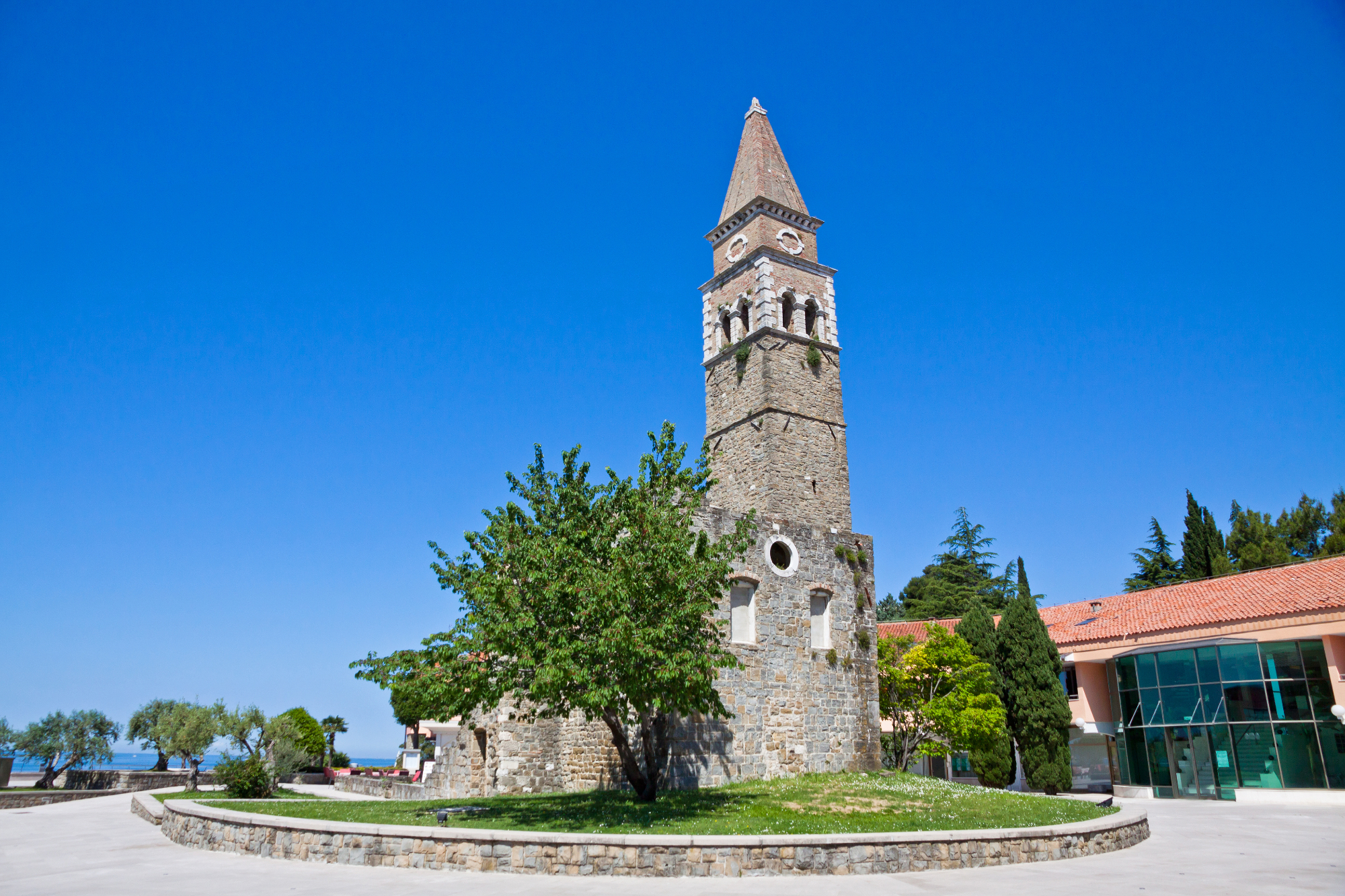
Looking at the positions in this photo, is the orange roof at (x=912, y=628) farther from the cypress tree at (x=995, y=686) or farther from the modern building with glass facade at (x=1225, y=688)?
the modern building with glass facade at (x=1225, y=688)

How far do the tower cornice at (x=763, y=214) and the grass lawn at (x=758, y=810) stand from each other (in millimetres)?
23219

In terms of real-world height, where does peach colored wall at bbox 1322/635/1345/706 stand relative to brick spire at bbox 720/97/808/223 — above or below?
below

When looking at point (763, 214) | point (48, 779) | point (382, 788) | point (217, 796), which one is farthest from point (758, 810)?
point (48, 779)

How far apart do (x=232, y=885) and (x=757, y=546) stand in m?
13.5

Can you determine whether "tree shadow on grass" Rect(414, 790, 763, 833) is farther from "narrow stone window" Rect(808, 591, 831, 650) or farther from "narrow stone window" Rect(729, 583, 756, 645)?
"narrow stone window" Rect(808, 591, 831, 650)

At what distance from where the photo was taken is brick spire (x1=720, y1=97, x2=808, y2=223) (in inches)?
1394

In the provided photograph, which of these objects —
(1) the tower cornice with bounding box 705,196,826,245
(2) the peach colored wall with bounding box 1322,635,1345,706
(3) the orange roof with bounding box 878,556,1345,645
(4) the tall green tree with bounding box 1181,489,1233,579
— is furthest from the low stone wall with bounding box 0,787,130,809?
(4) the tall green tree with bounding box 1181,489,1233,579

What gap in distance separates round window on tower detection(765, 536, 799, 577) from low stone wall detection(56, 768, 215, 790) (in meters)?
24.4

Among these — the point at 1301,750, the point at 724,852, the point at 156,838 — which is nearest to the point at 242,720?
the point at 156,838

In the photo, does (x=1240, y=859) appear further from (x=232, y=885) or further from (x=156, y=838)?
(x=156, y=838)

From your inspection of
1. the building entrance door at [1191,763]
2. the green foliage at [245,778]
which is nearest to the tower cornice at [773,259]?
the building entrance door at [1191,763]

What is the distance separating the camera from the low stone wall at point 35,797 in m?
24.7

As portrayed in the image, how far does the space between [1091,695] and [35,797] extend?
121 ft

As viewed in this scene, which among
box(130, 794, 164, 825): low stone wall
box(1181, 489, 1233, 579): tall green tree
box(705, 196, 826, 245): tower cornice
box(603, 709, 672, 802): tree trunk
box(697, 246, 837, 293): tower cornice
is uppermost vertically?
box(705, 196, 826, 245): tower cornice
